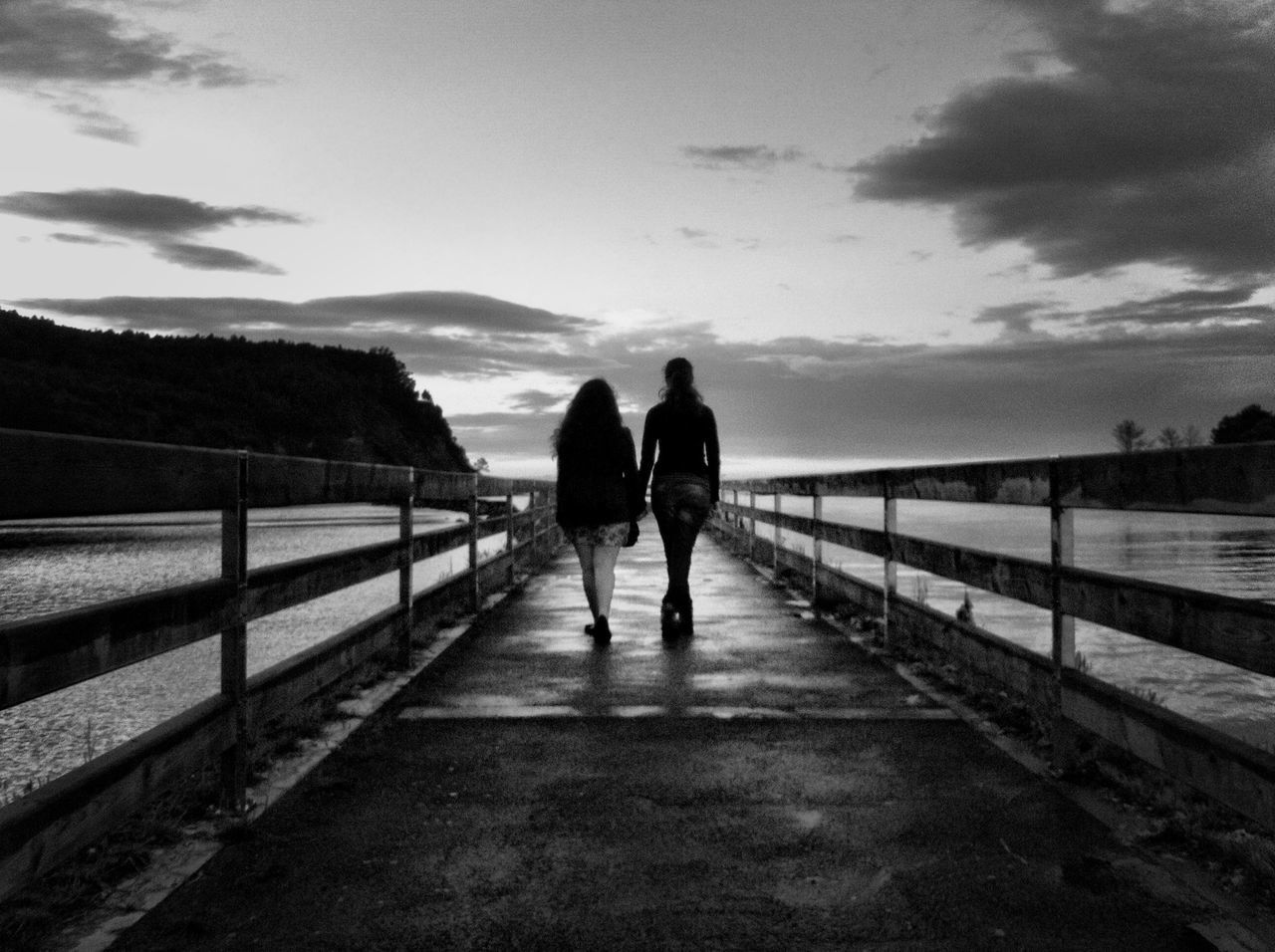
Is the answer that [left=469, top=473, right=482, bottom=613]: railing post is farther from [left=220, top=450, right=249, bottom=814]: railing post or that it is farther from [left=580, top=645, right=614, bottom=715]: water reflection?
[left=220, top=450, right=249, bottom=814]: railing post

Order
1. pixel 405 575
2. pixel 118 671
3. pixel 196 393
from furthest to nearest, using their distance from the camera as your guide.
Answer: pixel 196 393, pixel 118 671, pixel 405 575

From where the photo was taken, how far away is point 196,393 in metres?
140

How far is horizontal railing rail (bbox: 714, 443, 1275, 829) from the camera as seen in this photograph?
2951 mm

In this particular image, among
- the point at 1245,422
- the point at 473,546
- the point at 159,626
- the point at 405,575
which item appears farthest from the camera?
the point at 1245,422

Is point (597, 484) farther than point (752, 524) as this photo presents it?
No

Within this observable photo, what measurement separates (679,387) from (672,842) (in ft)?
17.7

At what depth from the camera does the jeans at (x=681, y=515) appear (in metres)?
8.54

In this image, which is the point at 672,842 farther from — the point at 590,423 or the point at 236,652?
the point at 590,423

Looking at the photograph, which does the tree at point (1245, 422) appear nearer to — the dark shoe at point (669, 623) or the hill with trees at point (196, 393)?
the hill with trees at point (196, 393)

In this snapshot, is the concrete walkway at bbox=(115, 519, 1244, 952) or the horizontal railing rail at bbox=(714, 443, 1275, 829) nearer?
the concrete walkway at bbox=(115, 519, 1244, 952)

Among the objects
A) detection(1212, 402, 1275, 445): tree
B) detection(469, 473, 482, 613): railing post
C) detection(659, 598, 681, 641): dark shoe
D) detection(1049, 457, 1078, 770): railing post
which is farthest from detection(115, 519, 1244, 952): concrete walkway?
detection(1212, 402, 1275, 445): tree

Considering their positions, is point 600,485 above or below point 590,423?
below

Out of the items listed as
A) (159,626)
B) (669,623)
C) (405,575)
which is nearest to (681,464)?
(669,623)

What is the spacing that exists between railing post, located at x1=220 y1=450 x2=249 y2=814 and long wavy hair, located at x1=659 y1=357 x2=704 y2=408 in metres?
5.01
